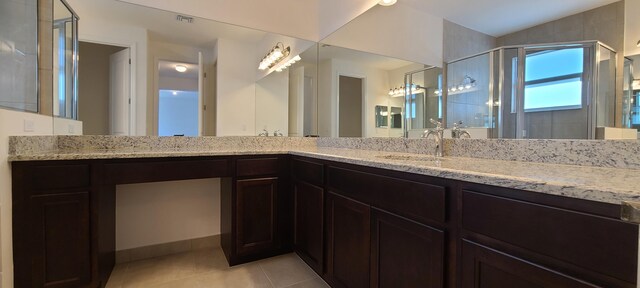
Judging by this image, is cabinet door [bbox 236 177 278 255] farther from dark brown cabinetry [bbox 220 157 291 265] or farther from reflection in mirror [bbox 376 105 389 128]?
reflection in mirror [bbox 376 105 389 128]

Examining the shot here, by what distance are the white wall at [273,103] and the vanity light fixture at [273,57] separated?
0.11 meters

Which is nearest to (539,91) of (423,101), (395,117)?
(423,101)

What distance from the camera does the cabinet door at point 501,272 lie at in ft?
2.29

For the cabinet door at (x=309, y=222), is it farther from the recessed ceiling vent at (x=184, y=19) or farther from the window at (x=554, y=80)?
the recessed ceiling vent at (x=184, y=19)

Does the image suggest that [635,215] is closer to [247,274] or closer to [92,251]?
Answer: [247,274]

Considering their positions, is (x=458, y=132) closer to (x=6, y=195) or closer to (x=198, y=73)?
(x=198, y=73)

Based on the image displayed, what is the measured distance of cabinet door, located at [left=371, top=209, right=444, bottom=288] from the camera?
3.34 ft

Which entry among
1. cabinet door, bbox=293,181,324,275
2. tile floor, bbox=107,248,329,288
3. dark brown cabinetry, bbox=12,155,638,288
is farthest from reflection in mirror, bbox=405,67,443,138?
tile floor, bbox=107,248,329,288

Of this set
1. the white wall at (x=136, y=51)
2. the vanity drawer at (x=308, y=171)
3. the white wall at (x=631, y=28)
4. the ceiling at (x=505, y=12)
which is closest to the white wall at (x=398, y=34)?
the ceiling at (x=505, y=12)

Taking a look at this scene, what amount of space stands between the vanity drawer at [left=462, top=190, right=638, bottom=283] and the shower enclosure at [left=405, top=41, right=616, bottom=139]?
0.59 metres

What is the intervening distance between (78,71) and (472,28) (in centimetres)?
255

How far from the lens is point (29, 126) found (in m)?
1.54

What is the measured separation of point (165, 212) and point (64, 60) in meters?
1.29

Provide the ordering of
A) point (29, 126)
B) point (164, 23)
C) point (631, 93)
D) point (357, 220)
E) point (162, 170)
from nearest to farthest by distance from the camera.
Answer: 1. point (631, 93)
2. point (357, 220)
3. point (29, 126)
4. point (162, 170)
5. point (164, 23)
